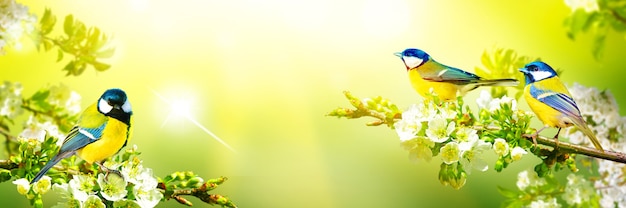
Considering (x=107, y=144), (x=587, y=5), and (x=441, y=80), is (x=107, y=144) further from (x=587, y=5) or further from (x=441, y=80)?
(x=587, y=5)

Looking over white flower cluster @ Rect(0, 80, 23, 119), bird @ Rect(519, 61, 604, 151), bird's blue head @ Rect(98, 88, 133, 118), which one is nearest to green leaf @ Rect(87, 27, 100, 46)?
white flower cluster @ Rect(0, 80, 23, 119)

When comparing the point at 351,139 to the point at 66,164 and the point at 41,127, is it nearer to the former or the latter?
the point at 41,127

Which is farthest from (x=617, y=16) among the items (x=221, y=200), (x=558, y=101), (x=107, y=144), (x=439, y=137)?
(x=107, y=144)

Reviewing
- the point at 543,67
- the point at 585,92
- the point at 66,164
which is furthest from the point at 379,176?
the point at 66,164

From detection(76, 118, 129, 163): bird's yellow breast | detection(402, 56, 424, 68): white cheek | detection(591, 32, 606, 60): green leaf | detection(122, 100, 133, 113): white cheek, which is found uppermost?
detection(591, 32, 606, 60): green leaf

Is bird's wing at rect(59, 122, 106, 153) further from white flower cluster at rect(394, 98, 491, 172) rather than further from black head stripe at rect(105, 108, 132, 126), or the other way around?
white flower cluster at rect(394, 98, 491, 172)

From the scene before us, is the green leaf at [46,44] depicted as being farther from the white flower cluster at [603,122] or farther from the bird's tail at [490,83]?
the white flower cluster at [603,122]

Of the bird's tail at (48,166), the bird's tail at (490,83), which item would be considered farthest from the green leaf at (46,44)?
the bird's tail at (490,83)
